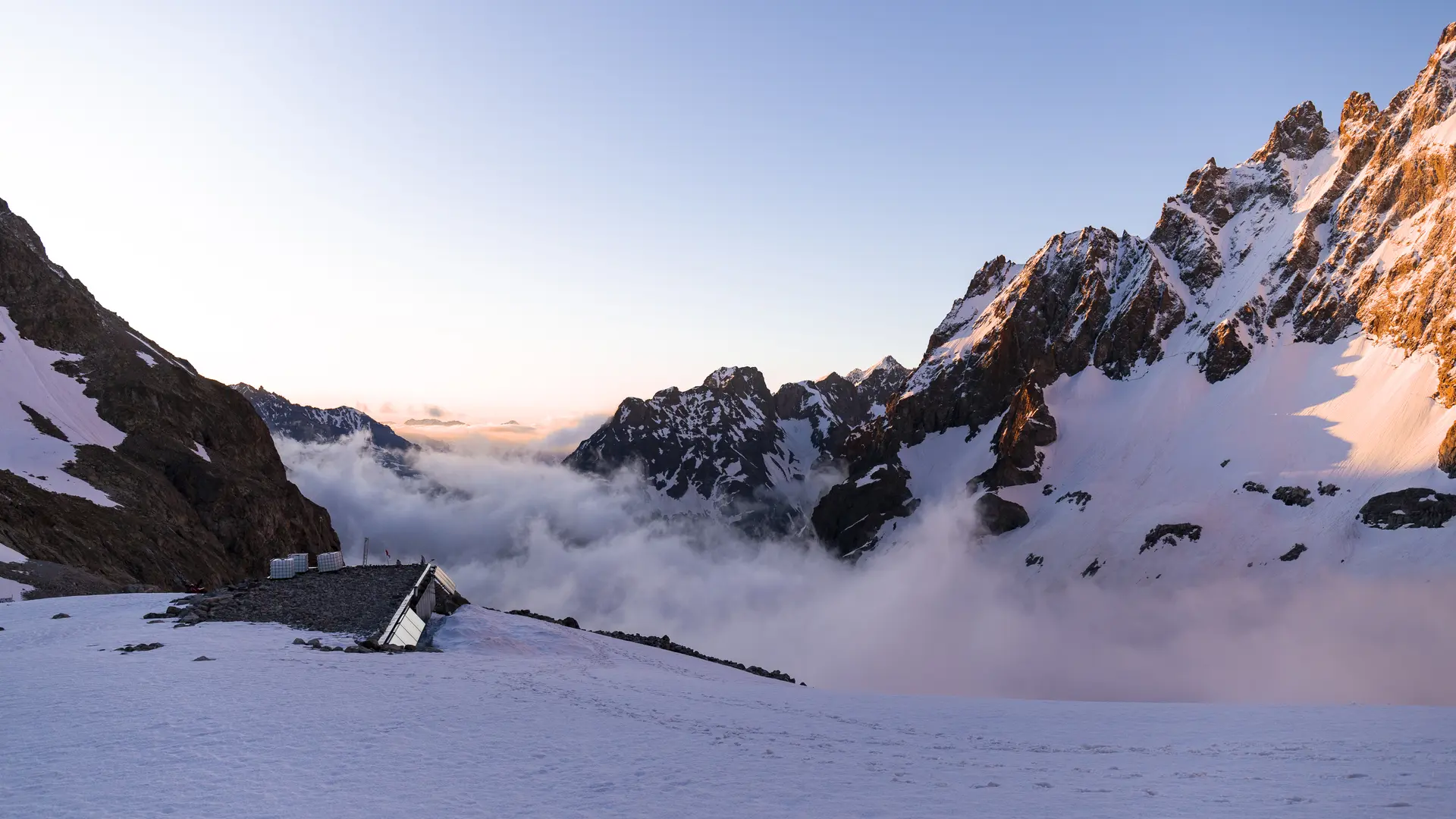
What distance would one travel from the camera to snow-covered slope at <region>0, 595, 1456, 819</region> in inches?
483

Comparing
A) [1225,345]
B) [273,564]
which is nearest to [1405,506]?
[1225,345]

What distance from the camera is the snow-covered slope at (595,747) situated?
40.3ft

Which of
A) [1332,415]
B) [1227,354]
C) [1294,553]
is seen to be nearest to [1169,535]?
[1294,553]

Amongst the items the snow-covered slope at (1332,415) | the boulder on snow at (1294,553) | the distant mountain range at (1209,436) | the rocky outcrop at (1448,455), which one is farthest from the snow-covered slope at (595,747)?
the boulder on snow at (1294,553)

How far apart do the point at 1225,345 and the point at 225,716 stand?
22563cm

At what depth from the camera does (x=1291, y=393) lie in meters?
178

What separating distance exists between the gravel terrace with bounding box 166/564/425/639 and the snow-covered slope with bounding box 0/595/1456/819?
453cm

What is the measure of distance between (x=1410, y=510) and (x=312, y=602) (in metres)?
165

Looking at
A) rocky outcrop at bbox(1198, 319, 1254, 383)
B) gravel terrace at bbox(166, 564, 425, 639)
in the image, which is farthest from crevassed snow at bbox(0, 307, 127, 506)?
rocky outcrop at bbox(1198, 319, 1254, 383)

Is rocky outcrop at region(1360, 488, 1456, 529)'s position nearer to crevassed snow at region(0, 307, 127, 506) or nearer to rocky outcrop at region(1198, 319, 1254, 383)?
rocky outcrop at region(1198, 319, 1254, 383)

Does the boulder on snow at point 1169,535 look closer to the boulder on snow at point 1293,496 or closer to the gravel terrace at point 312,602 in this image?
the boulder on snow at point 1293,496

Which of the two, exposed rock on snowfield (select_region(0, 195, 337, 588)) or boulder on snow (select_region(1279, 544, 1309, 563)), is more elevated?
boulder on snow (select_region(1279, 544, 1309, 563))

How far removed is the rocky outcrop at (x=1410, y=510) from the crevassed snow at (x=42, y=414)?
591ft

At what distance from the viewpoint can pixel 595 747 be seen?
16000 mm
